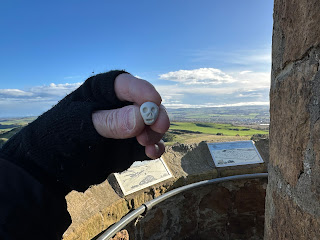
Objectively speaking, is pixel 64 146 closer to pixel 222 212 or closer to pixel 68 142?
pixel 68 142

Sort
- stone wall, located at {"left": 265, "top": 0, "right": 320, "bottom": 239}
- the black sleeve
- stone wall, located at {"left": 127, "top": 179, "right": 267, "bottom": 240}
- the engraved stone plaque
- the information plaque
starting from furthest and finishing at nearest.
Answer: the information plaque, stone wall, located at {"left": 127, "top": 179, "right": 267, "bottom": 240}, the engraved stone plaque, the black sleeve, stone wall, located at {"left": 265, "top": 0, "right": 320, "bottom": 239}

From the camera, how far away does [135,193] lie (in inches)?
101

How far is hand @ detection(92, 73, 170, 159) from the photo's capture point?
0.76m

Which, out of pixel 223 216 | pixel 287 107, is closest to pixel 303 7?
pixel 287 107

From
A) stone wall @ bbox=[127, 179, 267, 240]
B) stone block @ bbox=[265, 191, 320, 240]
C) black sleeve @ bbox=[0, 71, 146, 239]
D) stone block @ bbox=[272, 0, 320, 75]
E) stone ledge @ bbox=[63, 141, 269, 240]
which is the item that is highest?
stone block @ bbox=[272, 0, 320, 75]

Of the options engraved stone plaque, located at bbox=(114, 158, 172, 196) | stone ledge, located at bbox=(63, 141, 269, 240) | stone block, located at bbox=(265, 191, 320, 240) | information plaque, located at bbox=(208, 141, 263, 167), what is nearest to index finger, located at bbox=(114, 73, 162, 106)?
stone block, located at bbox=(265, 191, 320, 240)

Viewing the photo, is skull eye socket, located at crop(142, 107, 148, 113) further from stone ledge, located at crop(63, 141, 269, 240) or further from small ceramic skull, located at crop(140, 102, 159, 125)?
stone ledge, located at crop(63, 141, 269, 240)

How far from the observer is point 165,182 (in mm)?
2877

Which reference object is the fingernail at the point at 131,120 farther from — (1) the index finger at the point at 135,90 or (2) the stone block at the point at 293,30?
(2) the stone block at the point at 293,30

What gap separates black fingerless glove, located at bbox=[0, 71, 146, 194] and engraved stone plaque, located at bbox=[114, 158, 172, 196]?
5.42ft

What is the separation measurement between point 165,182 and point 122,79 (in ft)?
7.30

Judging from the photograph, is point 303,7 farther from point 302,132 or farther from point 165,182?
point 165,182

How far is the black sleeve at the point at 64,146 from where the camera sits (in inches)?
32.4

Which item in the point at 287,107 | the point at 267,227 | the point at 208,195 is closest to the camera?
the point at 287,107
